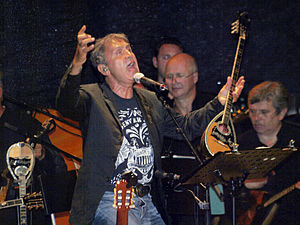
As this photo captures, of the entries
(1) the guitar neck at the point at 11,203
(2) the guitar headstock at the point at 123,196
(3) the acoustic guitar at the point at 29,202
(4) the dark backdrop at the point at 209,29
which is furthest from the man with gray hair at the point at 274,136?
(1) the guitar neck at the point at 11,203

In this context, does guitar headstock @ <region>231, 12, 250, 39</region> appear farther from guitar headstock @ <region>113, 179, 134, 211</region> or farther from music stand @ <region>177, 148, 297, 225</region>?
guitar headstock @ <region>113, 179, 134, 211</region>

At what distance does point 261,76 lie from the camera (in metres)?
5.69

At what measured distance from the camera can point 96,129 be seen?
3094 mm

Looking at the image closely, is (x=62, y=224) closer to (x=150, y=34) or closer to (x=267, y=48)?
(x=150, y=34)

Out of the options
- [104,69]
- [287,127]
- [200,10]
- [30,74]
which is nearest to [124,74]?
[104,69]

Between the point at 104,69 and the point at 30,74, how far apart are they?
104cm

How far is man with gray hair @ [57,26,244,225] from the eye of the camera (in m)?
2.92

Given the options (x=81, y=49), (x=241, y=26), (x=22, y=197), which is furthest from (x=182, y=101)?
(x=81, y=49)

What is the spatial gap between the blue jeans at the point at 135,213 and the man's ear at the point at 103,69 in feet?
3.06

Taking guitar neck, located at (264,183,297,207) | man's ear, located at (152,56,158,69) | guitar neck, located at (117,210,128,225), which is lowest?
guitar neck, located at (117,210,128,225)

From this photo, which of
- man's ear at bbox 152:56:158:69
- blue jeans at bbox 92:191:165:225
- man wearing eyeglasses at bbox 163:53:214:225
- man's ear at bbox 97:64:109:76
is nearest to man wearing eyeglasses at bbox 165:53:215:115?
man wearing eyeglasses at bbox 163:53:214:225

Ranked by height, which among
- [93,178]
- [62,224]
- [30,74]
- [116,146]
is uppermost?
[30,74]

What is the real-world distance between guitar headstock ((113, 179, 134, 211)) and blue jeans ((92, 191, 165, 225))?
8 centimetres

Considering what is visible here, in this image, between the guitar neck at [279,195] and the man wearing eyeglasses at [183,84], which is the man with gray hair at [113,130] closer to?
the man wearing eyeglasses at [183,84]
